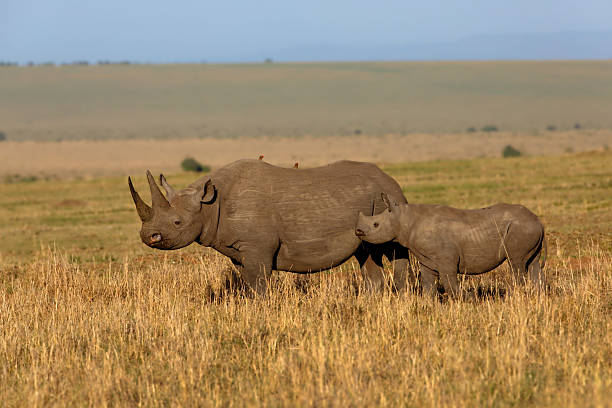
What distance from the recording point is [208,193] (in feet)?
32.0

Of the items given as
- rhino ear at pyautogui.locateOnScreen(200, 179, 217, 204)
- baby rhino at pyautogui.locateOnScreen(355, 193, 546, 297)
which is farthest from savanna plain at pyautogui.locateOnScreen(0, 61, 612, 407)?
rhino ear at pyautogui.locateOnScreen(200, 179, 217, 204)

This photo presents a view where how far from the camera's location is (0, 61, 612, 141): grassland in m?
112

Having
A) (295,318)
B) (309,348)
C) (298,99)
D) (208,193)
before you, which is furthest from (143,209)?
(298,99)

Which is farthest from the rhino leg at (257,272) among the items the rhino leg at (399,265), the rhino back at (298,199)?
the rhino leg at (399,265)

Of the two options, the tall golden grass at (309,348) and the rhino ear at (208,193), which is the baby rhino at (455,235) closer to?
the tall golden grass at (309,348)

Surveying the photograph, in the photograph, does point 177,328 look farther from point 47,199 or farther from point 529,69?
point 529,69

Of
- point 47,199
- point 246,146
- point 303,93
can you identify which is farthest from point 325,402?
point 303,93

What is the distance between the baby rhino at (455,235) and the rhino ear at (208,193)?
1.71 m

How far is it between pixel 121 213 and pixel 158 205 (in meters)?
18.2

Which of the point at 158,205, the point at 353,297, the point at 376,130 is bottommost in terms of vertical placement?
the point at 376,130

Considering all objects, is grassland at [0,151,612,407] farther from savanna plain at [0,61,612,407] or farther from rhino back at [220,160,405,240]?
rhino back at [220,160,405,240]

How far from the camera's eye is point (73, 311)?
10.1m

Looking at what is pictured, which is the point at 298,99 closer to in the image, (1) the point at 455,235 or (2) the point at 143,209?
(1) the point at 455,235

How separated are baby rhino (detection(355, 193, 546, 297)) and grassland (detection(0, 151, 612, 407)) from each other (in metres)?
0.43
